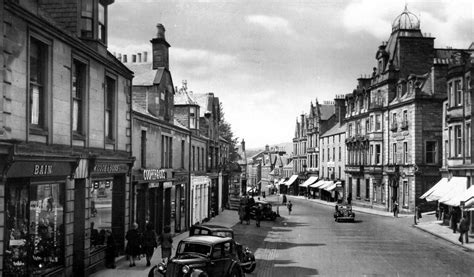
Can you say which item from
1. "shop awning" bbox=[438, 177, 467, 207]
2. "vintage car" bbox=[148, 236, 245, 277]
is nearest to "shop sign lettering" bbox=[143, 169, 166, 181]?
"vintage car" bbox=[148, 236, 245, 277]

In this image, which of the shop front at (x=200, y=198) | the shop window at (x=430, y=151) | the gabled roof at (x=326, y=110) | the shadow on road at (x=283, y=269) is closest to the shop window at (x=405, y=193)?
the shop window at (x=430, y=151)

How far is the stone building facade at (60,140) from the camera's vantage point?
11734 millimetres

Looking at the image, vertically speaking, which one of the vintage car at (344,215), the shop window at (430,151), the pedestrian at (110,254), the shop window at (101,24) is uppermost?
the shop window at (101,24)

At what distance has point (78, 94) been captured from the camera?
1625 centimetres

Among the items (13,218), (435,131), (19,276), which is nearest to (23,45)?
(13,218)

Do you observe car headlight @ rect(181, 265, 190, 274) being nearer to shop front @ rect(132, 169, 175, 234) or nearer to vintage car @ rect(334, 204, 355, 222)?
shop front @ rect(132, 169, 175, 234)

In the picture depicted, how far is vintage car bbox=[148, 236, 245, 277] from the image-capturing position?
45.5 ft

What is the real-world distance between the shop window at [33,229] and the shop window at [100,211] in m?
2.41

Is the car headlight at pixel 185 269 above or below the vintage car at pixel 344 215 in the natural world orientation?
above

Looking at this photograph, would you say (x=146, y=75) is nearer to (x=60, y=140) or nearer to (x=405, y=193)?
(x=60, y=140)

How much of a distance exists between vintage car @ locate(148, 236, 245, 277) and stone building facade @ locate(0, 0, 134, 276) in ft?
10.7

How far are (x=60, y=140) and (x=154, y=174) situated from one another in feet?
34.8

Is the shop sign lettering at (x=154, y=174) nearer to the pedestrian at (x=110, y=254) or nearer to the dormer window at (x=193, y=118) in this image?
the pedestrian at (x=110, y=254)

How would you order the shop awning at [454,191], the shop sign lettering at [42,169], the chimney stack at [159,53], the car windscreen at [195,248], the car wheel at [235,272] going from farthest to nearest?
1. the shop awning at [454,191]
2. the chimney stack at [159,53]
3. the car wheel at [235,272]
4. the car windscreen at [195,248]
5. the shop sign lettering at [42,169]
